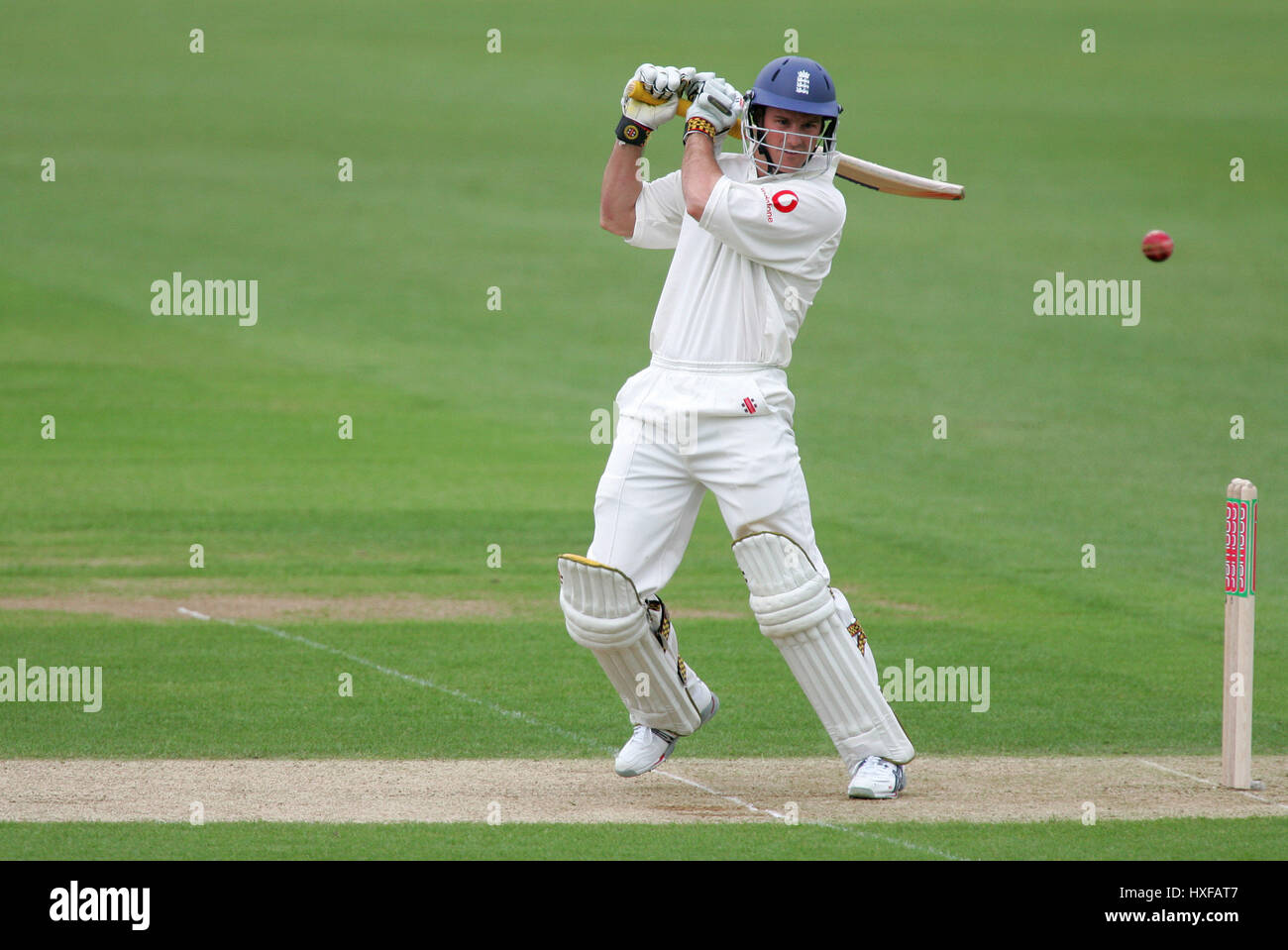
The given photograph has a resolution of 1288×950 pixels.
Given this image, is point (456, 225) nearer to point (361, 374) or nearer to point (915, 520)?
point (361, 374)

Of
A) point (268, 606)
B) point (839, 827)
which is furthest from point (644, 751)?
point (268, 606)

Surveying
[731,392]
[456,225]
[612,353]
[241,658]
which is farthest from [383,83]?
[731,392]

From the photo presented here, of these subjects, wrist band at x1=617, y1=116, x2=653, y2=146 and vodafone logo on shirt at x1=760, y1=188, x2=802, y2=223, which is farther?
wrist band at x1=617, y1=116, x2=653, y2=146

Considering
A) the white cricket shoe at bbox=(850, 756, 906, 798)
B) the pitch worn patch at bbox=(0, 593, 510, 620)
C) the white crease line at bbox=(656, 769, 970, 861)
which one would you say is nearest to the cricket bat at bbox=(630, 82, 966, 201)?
the white cricket shoe at bbox=(850, 756, 906, 798)

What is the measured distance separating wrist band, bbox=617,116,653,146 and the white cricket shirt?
0.27 metres

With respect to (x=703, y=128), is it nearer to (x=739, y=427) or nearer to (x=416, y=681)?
(x=739, y=427)

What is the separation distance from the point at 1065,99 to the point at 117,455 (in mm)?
26792

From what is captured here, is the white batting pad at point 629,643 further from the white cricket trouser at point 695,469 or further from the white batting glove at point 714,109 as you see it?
the white batting glove at point 714,109

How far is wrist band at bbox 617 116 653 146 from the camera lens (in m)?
7.07

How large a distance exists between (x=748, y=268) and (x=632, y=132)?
0.74 metres

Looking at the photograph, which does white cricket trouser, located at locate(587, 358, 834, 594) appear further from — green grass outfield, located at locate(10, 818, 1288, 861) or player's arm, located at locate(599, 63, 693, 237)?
green grass outfield, located at locate(10, 818, 1288, 861)

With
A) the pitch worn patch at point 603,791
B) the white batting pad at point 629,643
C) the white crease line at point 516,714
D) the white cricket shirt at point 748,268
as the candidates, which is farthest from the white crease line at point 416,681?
the white cricket shirt at point 748,268

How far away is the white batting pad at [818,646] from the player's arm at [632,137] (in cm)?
149

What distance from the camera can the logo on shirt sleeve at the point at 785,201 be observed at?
6.73m
